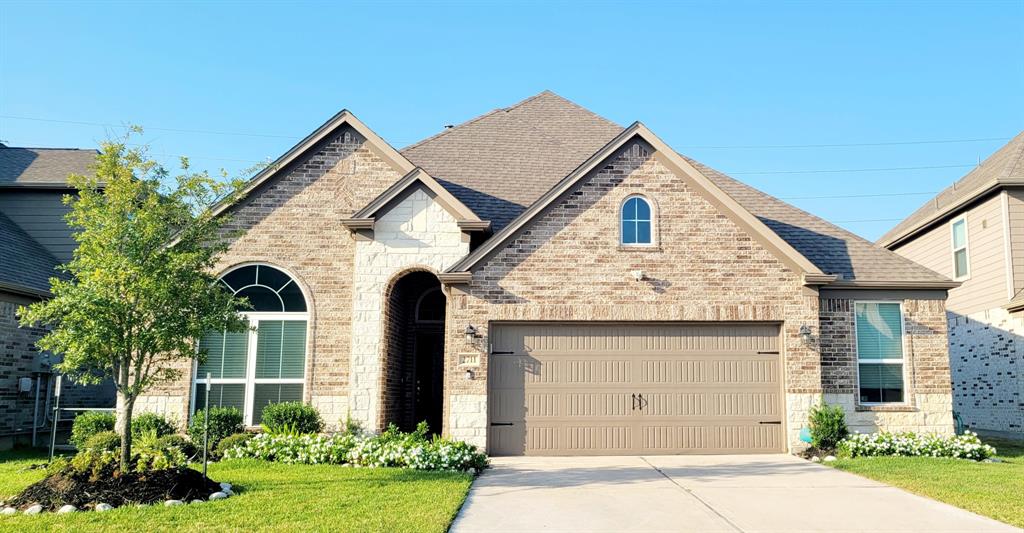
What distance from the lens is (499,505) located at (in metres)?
8.69

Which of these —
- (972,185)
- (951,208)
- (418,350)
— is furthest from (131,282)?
(972,185)

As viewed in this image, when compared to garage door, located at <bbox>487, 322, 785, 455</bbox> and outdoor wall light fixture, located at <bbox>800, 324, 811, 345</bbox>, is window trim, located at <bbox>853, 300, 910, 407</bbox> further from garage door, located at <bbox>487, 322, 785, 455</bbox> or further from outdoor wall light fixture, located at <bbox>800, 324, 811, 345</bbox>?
garage door, located at <bbox>487, 322, 785, 455</bbox>

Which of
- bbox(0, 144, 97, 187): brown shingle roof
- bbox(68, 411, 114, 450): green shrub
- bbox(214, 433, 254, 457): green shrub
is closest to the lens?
bbox(214, 433, 254, 457): green shrub

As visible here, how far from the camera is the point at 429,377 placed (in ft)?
54.7

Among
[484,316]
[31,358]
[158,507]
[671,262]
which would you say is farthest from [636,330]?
[31,358]

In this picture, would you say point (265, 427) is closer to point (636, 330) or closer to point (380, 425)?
point (380, 425)

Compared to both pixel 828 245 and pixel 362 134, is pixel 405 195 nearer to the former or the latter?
pixel 362 134

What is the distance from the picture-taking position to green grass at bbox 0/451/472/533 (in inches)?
291

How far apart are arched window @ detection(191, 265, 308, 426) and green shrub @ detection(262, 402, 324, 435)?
0.56m

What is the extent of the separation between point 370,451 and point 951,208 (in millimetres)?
16105

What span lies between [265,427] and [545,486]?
19.1ft

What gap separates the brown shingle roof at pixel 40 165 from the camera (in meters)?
19.7

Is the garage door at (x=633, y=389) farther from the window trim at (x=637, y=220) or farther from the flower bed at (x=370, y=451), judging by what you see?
the window trim at (x=637, y=220)

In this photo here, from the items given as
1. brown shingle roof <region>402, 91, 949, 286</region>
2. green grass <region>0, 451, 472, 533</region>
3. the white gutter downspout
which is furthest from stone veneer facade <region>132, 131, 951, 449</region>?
the white gutter downspout
